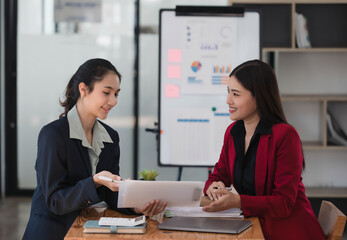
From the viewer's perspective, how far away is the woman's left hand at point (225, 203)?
1959mm

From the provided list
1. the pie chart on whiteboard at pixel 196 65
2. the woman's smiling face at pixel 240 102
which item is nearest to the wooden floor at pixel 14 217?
the pie chart on whiteboard at pixel 196 65

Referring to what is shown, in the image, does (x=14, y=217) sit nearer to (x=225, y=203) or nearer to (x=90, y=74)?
(x=90, y=74)

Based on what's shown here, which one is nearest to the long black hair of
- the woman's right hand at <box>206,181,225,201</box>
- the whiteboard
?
the woman's right hand at <box>206,181,225,201</box>

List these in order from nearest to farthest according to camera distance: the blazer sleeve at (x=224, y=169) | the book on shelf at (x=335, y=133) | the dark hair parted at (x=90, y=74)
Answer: the dark hair parted at (x=90, y=74)
the blazer sleeve at (x=224, y=169)
the book on shelf at (x=335, y=133)

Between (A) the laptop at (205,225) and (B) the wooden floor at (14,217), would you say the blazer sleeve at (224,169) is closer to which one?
(A) the laptop at (205,225)

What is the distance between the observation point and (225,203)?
1964mm

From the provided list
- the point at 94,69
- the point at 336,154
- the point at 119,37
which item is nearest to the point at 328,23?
the point at 336,154

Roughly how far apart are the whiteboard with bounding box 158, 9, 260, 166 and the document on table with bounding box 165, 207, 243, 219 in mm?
1661

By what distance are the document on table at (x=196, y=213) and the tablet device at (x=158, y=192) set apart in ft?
0.29

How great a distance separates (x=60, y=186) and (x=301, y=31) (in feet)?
9.11

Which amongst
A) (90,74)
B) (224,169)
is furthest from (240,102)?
(90,74)

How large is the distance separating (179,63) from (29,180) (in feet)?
8.08

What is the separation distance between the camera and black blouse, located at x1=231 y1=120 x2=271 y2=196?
2150 mm

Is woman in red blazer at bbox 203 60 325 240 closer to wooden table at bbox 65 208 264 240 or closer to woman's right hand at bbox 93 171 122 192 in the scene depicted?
wooden table at bbox 65 208 264 240
